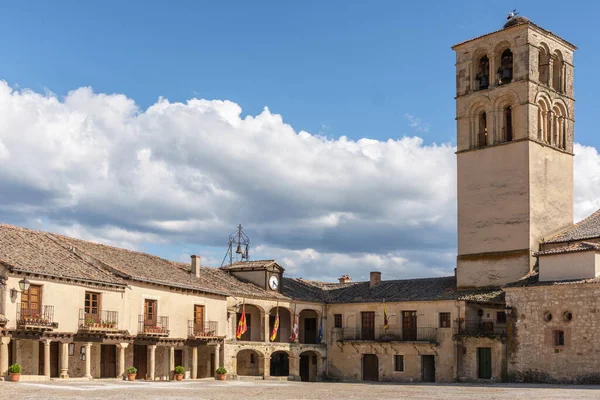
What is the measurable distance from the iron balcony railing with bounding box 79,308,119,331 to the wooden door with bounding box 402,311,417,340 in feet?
61.0

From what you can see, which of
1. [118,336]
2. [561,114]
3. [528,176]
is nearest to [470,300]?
[528,176]

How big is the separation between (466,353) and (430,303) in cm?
390

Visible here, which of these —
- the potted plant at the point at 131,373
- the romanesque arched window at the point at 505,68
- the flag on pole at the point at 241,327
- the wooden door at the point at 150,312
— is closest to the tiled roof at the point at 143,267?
the wooden door at the point at 150,312

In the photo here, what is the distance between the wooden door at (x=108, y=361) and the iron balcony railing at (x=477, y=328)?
1869 centimetres

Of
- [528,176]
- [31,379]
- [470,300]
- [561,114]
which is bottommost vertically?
[31,379]

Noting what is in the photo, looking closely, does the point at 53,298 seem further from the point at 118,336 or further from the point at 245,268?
the point at 245,268

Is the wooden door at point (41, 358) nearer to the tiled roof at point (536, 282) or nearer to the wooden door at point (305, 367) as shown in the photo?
the wooden door at point (305, 367)

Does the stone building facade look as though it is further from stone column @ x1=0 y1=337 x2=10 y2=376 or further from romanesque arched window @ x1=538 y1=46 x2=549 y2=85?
stone column @ x1=0 y1=337 x2=10 y2=376

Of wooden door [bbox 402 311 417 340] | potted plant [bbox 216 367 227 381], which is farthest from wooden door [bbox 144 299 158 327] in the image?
wooden door [bbox 402 311 417 340]

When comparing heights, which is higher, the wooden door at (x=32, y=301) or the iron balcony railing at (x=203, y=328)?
the wooden door at (x=32, y=301)

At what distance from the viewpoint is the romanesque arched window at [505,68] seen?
53.7 metres

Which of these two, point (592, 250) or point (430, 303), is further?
point (430, 303)

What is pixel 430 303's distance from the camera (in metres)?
51.5

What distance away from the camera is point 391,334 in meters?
53.2
